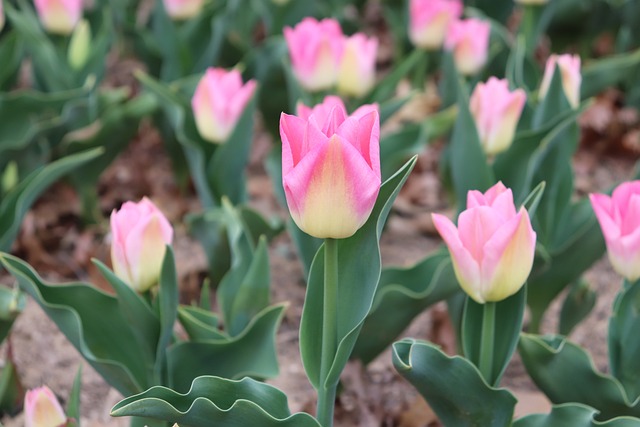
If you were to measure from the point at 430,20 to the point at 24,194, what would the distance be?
119 centimetres

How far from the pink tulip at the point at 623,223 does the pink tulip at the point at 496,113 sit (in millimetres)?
485

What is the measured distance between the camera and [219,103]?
1.97 metres

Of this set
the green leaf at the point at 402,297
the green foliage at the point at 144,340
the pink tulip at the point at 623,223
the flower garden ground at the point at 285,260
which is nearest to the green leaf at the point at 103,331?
the green foliage at the point at 144,340

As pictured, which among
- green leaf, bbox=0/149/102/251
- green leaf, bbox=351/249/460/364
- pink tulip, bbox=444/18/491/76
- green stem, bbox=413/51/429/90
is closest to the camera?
green leaf, bbox=351/249/460/364

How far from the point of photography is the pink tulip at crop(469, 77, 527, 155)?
1.84 metres

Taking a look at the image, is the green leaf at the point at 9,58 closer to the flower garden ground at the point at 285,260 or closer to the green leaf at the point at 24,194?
the flower garden ground at the point at 285,260

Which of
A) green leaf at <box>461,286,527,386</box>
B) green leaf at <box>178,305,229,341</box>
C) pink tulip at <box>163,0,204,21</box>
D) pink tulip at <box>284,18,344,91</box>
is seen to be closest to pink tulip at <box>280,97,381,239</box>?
green leaf at <box>461,286,527,386</box>

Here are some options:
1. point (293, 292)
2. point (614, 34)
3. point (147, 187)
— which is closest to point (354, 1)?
point (614, 34)

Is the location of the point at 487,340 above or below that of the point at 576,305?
above

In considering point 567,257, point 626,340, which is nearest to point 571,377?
point 626,340

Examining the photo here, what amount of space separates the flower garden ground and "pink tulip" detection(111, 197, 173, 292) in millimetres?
433

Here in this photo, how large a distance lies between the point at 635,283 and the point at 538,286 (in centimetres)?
48

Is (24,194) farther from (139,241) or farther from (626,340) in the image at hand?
(626,340)

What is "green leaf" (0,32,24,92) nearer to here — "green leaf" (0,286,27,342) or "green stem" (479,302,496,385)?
"green leaf" (0,286,27,342)
